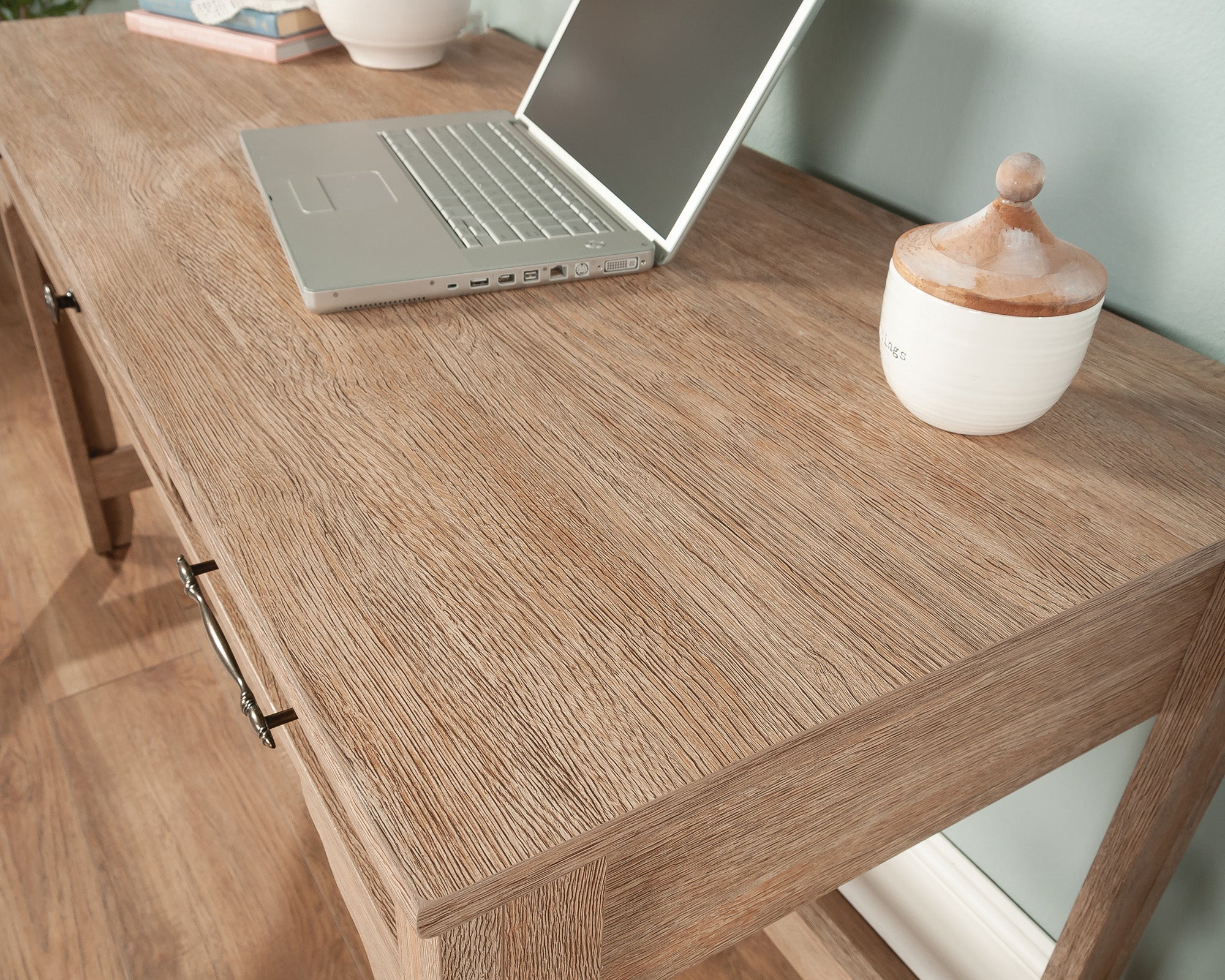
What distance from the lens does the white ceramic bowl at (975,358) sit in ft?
1.66

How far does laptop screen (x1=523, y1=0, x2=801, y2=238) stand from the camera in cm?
71

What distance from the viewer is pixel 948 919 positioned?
1.00 meters

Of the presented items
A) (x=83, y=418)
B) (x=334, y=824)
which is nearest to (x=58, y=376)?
(x=83, y=418)

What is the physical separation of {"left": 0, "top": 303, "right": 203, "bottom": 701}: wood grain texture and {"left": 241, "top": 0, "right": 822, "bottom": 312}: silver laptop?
2.82ft

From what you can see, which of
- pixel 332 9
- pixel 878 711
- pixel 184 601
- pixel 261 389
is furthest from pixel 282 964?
pixel 332 9

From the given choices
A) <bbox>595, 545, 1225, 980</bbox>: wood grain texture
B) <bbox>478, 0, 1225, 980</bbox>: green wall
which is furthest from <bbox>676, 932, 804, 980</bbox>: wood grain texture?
<bbox>595, 545, 1225, 980</bbox>: wood grain texture

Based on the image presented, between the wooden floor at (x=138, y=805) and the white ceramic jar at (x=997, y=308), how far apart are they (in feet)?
2.57

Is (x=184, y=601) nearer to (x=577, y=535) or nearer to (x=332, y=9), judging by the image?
(x=332, y=9)

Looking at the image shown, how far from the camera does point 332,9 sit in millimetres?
1058

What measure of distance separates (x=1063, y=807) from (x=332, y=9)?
109cm

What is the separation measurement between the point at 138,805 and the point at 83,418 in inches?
21.5

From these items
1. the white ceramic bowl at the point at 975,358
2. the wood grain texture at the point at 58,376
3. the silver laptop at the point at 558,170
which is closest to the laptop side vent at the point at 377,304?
the silver laptop at the point at 558,170

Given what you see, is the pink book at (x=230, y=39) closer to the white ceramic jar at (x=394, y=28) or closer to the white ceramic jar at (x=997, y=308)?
the white ceramic jar at (x=394, y=28)

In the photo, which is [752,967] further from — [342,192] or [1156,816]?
[342,192]
